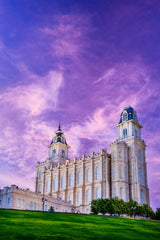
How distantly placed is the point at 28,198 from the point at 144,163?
33797 millimetres

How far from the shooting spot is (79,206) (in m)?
72.4

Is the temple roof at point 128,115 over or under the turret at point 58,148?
over

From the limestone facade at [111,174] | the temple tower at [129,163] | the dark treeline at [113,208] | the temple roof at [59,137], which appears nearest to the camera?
the dark treeline at [113,208]

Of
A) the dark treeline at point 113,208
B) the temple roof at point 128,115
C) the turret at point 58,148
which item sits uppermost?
the temple roof at point 128,115

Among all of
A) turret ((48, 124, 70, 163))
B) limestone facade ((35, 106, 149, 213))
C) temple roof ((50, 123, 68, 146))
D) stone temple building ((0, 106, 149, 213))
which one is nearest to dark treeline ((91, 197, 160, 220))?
stone temple building ((0, 106, 149, 213))

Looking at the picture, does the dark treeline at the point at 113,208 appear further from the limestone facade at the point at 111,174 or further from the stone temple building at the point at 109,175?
the limestone facade at the point at 111,174

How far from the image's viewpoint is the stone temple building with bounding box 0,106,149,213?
68.8 m

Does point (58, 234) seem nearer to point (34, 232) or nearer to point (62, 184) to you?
point (34, 232)

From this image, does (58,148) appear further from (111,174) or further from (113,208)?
(113,208)

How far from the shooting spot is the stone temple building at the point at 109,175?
226 feet

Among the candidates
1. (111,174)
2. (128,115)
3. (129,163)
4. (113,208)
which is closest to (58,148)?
(111,174)

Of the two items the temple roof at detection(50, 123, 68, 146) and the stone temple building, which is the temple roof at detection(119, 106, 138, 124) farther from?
the temple roof at detection(50, 123, 68, 146)

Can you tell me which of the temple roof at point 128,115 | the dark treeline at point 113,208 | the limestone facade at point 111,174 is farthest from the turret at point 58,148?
the dark treeline at point 113,208

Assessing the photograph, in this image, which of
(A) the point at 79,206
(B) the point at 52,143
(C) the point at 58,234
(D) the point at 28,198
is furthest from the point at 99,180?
(C) the point at 58,234
